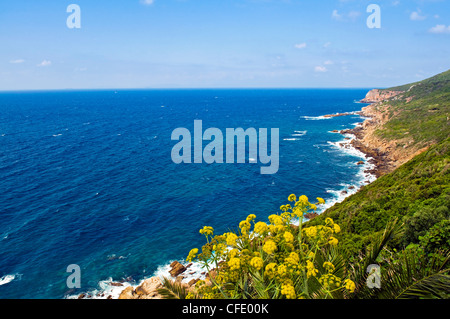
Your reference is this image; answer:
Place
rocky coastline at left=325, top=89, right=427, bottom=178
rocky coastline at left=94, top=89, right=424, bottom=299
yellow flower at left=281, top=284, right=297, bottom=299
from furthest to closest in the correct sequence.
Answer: rocky coastline at left=325, top=89, right=427, bottom=178 → rocky coastline at left=94, top=89, right=424, bottom=299 → yellow flower at left=281, top=284, right=297, bottom=299

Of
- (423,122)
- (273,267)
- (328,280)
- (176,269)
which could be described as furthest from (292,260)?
(423,122)

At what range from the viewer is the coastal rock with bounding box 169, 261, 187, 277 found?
30.3 metres

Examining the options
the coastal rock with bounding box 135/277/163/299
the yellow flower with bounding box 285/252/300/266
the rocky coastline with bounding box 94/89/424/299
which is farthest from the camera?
the rocky coastline with bounding box 94/89/424/299

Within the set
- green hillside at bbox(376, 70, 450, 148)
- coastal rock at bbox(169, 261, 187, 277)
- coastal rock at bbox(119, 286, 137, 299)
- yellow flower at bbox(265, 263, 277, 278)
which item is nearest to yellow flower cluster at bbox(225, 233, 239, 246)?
yellow flower at bbox(265, 263, 277, 278)

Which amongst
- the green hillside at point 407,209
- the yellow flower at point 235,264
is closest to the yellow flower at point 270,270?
the yellow flower at point 235,264

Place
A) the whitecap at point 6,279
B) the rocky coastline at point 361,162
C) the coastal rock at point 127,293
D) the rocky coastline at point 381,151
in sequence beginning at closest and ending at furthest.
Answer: the coastal rock at point 127,293 < the rocky coastline at point 361,162 < the whitecap at point 6,279 < the rocky coastline at point 381,151

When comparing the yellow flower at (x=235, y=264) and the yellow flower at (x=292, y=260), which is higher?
the yellow flower at (x=292, y=260)

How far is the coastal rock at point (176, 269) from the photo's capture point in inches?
1191

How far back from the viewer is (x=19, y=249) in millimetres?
33656

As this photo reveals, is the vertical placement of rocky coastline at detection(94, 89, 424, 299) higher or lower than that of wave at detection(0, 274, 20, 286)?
higher

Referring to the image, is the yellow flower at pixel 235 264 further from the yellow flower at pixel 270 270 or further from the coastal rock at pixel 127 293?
the coastal rock at pixel 127 293

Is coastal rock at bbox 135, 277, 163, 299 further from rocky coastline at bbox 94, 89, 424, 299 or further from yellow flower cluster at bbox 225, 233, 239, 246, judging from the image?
yellow flower cluster at bbox 225, 233, 239, 246
